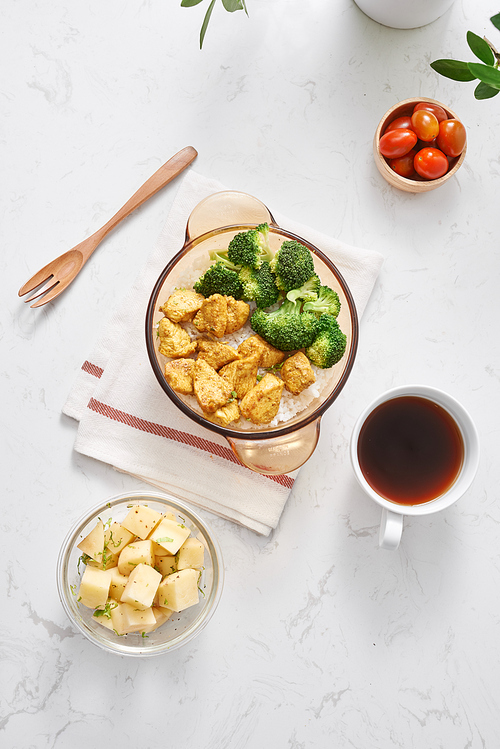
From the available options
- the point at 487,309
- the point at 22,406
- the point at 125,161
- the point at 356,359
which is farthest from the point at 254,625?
the point at 125,161

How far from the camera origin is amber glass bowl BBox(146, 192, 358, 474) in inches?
71.2

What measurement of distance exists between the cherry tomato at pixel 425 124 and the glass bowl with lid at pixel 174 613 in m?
1.47

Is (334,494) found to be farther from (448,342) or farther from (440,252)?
(440,252)

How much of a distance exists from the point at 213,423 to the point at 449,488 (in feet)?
2.62

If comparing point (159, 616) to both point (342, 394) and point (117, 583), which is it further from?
point (342, 394)

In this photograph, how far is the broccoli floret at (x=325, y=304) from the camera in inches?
71.7

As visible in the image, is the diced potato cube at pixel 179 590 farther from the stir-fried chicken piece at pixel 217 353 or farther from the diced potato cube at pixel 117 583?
the stir-fried chicken piece at pixel 217 353

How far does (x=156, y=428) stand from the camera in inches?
78.7

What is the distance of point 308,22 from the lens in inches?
83.0

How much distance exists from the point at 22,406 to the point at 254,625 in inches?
44.2

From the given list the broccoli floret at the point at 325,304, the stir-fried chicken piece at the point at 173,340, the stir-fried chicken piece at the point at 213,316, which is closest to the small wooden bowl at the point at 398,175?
the broccoli floret at the point at 325,304

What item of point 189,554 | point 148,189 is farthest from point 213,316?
point 189,554

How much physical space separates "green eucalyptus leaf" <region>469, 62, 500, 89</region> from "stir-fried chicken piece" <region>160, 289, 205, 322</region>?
3.22 feet

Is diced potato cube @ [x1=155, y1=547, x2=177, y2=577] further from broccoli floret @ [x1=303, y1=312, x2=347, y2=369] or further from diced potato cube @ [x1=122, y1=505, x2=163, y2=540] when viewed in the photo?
broccoli floret @ [x1=303, y1=312, x2=347, y2=369]
